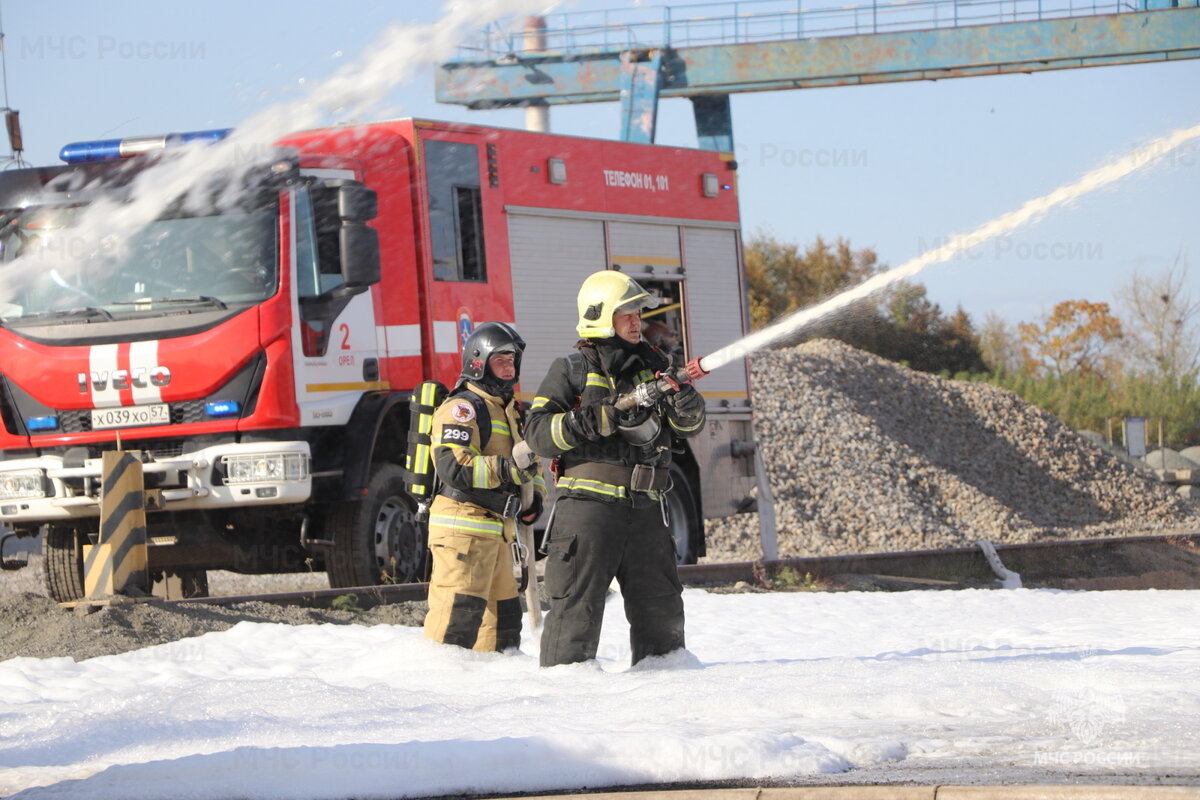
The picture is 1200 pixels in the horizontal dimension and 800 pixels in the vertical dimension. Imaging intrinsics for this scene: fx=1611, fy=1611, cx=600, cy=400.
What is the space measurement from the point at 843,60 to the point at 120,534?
24366 mm

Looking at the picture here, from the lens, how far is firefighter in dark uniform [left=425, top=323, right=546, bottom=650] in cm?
704

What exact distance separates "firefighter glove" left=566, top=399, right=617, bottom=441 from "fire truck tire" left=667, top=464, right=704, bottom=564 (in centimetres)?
719

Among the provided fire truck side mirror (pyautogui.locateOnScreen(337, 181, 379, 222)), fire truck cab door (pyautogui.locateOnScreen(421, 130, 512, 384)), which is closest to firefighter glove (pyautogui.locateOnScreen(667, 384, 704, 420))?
fire truck side mirror (pyautogui.locateOnScreen(337, 181, 379, 222))

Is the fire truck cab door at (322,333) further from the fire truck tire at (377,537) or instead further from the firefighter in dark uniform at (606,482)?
the firefighter in dark uniform at (606,482)

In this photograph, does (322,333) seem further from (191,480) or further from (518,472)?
(518,472)

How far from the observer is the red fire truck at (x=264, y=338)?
10.4 metres

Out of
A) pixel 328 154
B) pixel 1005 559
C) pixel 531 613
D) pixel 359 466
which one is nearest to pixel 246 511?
pixel 359 466

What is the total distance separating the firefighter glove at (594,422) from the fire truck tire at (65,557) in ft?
20.8

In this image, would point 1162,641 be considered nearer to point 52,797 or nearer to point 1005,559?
point 52,797

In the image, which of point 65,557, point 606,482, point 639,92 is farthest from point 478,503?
point 639,92

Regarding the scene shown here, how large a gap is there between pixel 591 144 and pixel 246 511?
14.0 feet

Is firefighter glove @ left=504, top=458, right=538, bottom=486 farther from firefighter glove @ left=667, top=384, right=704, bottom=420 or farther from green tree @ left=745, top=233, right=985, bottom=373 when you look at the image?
green tree @ left=745, top=233, right=985, bottom=373

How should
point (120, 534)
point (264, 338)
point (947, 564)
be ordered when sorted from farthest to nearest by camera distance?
point (947, 564) < point (264, 338) < point (120, 534)

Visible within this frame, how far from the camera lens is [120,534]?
33.4 ft
